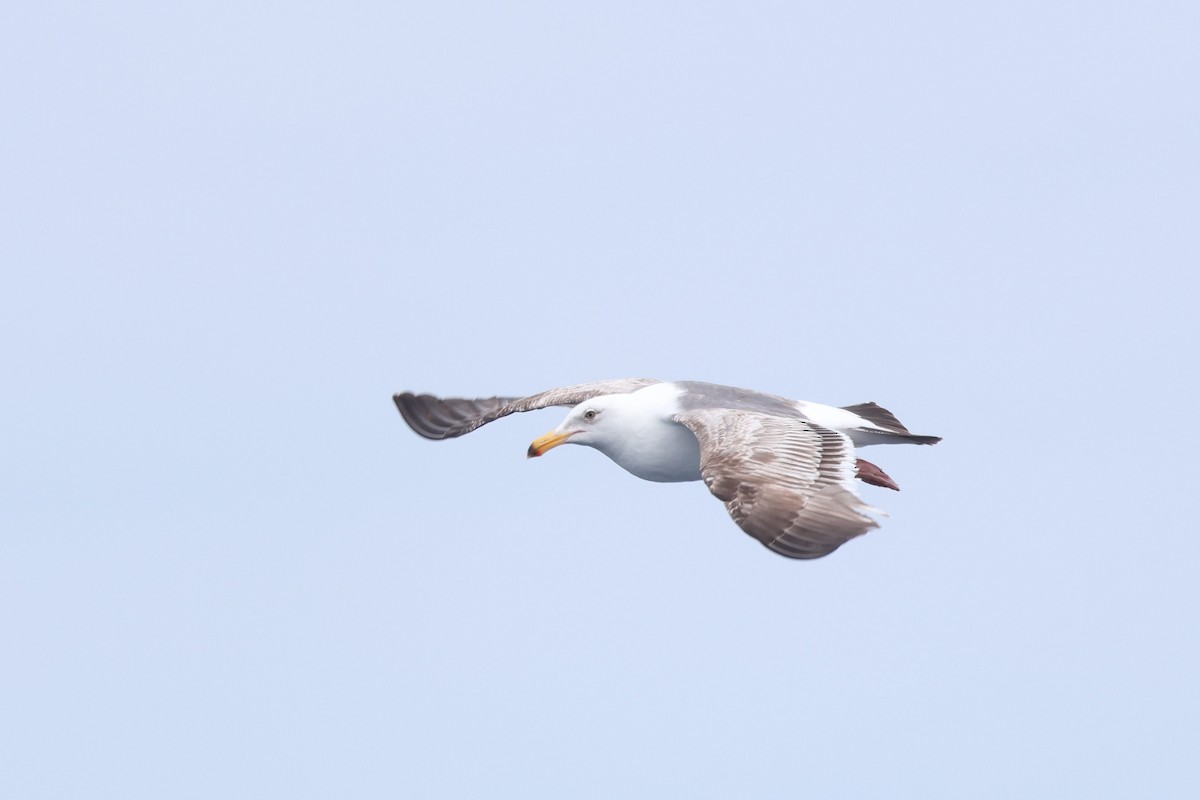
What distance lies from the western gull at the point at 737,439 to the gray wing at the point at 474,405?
0.07ft

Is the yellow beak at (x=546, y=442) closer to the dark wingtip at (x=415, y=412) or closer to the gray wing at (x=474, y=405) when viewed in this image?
the gray wing at (x=474, y=405)

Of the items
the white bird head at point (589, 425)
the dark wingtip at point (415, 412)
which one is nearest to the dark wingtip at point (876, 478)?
the white bird head at point (589, 425)

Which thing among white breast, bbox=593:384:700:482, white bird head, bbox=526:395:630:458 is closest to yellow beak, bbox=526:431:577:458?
white bird head, bbox=526:395:630:458

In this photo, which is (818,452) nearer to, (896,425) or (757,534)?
(757,534)

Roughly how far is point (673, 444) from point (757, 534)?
13.8ft

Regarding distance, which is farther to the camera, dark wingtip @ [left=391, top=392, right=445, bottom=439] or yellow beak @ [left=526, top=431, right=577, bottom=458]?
dark wingtip @ [left=391, top=392, right=445, bottom=439]

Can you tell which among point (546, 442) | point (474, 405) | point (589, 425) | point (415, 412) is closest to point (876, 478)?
point (589, 425)

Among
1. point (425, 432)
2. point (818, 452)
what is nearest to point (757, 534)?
point (818, 452)

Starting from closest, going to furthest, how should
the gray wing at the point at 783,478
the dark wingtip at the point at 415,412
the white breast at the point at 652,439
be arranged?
the gray wing at the point at 783,478, the white breast at the point at 652,439, the dark wingtip at the point at 415,412

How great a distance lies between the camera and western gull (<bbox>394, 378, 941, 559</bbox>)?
1523cm

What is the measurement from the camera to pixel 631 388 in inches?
864

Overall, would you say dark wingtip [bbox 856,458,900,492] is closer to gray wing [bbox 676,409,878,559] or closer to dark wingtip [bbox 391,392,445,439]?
gray wing [bbox 676,409,878,559]

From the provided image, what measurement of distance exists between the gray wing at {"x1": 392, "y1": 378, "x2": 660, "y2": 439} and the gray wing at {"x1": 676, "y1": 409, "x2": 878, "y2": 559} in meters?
3.59

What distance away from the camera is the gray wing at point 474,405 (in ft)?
72.3
